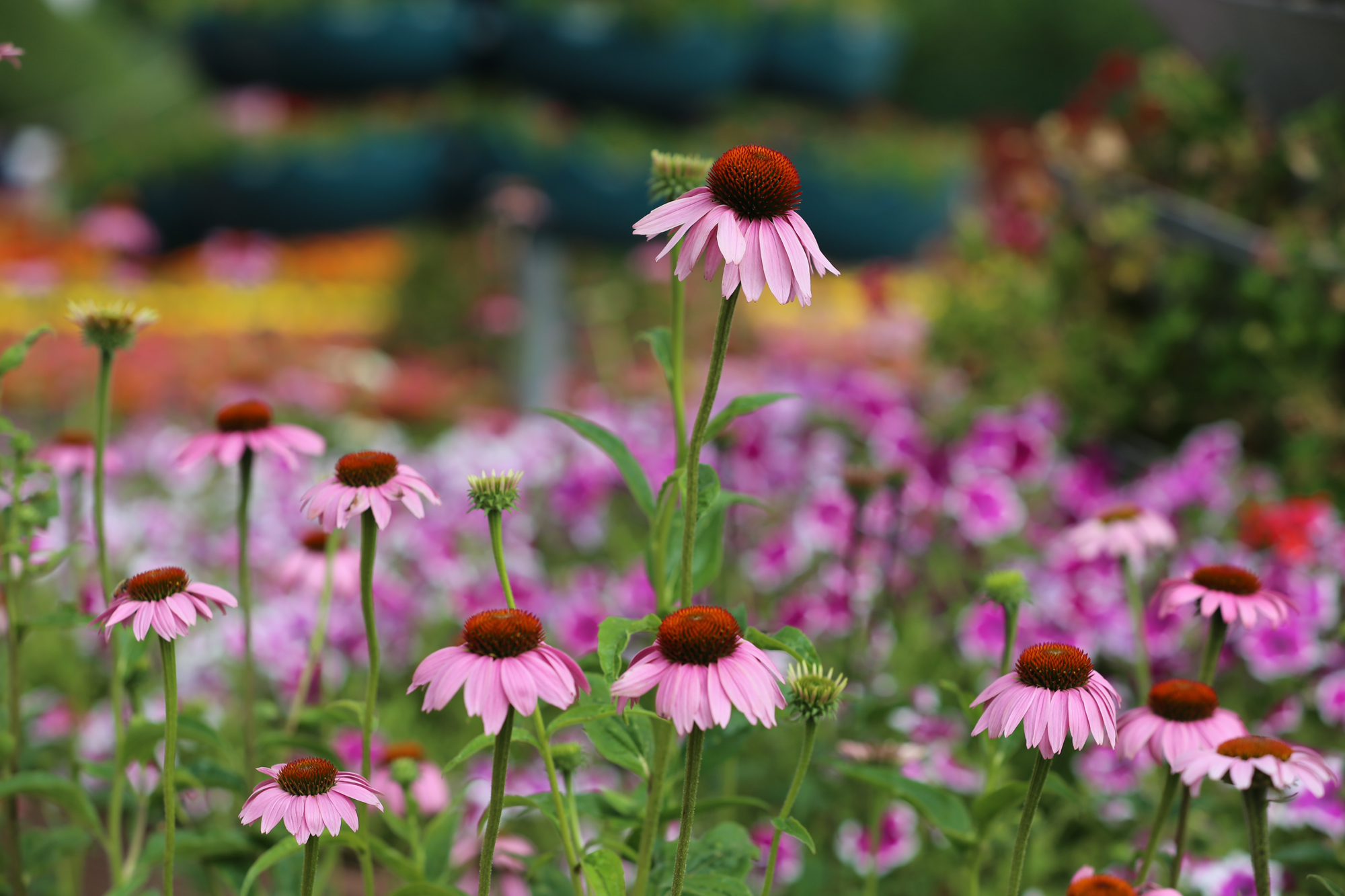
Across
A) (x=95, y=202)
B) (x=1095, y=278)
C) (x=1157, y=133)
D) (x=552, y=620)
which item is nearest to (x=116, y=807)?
(x=552, y=620)

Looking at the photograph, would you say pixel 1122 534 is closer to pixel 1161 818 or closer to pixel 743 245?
pixel 1161 818

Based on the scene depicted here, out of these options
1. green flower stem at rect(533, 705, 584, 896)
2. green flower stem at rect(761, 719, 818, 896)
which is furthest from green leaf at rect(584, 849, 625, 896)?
green flower stem at rect(761, 719, 818, 896)

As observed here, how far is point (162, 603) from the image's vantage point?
959 mm

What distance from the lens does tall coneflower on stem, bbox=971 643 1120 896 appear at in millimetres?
875

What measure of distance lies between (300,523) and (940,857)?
→ 1981 millimetres

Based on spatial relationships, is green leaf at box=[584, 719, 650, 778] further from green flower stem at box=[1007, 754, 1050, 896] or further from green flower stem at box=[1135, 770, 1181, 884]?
green flower stem at box=[1135, 770, 1181, 884]

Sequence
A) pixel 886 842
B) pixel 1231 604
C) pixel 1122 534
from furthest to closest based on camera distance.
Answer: pixel 886 842
pixel 1122 534
pixel 1231 604

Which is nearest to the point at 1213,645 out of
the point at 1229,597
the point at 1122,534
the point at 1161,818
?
the point at 1229,597

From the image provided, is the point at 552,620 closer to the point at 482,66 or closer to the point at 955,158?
the point at 482,66

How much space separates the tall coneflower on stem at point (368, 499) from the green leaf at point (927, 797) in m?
0.51

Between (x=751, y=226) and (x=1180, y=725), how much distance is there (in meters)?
0.66

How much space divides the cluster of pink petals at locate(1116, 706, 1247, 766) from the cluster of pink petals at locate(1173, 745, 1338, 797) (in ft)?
0.06

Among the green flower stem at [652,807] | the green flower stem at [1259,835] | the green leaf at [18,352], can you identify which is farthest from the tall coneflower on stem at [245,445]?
the green flower stem at [1259,835]

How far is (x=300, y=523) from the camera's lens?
3.10 m
